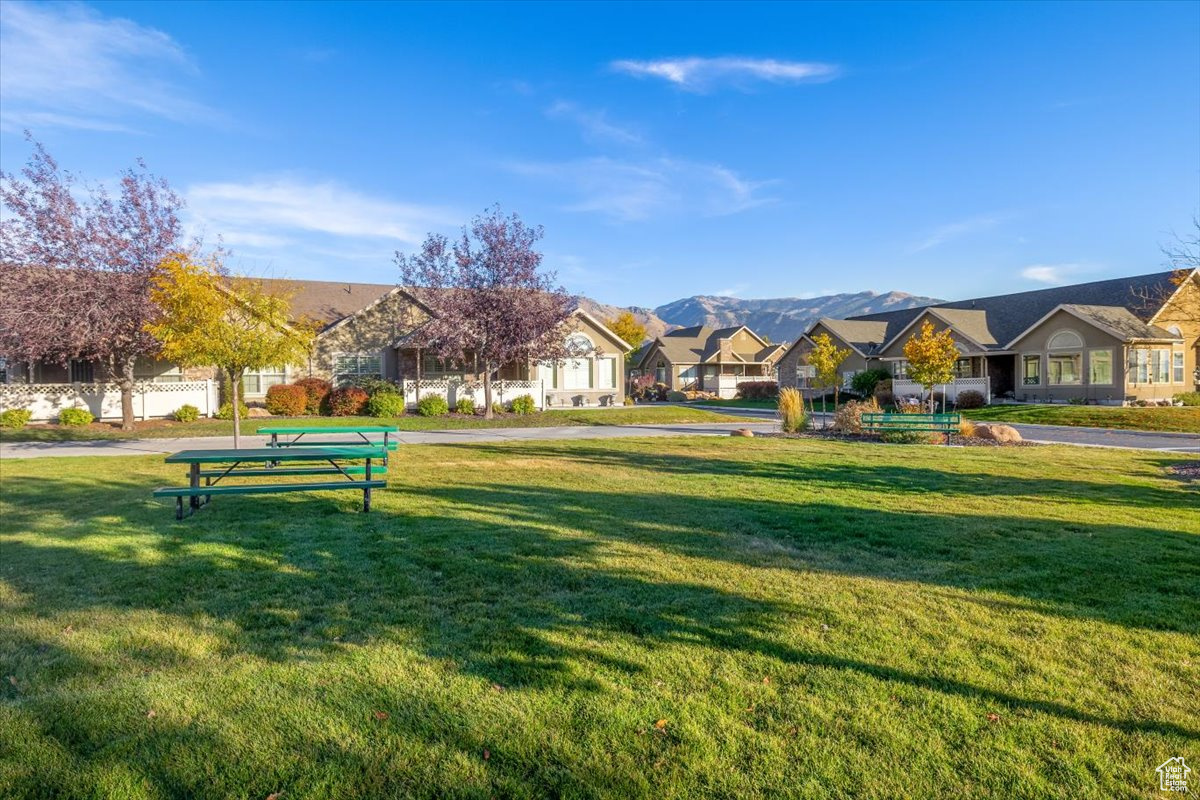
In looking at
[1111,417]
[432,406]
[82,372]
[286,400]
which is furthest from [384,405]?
[1111,417]

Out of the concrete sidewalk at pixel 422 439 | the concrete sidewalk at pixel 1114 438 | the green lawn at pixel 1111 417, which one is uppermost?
the concrete sidewalk at pixel 422 439

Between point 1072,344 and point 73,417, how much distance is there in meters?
45.5

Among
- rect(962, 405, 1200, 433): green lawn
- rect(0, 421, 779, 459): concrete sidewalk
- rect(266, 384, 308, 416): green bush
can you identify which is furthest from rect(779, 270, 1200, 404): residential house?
rect(266, 384, 308, 416): green bush

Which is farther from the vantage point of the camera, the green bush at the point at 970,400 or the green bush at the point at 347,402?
the green bush at the point at 970,400

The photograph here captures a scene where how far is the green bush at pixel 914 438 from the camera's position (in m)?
18.6

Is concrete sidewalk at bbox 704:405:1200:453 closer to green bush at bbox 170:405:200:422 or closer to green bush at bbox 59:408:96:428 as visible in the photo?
green bush at bbox 170:405:200:422

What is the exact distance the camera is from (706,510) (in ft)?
27.8

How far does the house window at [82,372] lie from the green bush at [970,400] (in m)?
41.5

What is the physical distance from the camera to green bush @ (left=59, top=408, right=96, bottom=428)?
2358 cm

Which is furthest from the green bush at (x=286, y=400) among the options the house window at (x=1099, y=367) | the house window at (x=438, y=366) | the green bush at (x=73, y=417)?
the house window at (x=1099, y=367)

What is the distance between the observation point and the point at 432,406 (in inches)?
1135

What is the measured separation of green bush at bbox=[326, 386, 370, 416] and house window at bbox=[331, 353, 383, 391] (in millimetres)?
2561

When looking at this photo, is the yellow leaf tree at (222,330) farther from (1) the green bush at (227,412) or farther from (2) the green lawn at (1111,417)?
(2) the green lawn at (1111,417)

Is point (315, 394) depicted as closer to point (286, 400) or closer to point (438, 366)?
point (286, 400)
